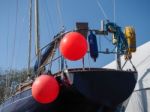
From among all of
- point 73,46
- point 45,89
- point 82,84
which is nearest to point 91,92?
point 82,84

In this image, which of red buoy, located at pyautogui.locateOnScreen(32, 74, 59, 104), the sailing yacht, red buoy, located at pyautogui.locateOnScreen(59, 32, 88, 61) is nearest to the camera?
red buoy, located at pyautogui.locateOnScreen(59, 32, 88, 61)

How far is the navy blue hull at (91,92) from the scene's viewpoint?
9.37 meters

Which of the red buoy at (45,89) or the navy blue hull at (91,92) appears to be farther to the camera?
the navy blue hull at (91,92)

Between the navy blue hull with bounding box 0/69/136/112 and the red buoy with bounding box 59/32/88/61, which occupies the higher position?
the red buoy with bounding box 59/32/88/61

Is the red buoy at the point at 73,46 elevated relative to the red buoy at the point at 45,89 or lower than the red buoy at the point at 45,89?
elevated

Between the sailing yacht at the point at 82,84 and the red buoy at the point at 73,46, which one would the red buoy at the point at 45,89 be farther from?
the red buoy at the point at 73,46

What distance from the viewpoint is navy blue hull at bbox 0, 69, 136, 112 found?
937 centimetres

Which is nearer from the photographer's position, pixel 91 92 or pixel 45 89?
pixel 45 89

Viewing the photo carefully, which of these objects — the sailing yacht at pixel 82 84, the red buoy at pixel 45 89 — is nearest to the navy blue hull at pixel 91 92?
the sailing yacht at pixel 82 84

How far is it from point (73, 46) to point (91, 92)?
1841mm

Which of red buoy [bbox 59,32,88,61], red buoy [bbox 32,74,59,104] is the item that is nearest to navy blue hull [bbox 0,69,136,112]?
red buoy [bbox 32,74,59,104]

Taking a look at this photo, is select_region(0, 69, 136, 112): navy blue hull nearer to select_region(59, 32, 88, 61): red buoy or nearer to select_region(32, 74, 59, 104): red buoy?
select_region(32, 74, 59, 104): red buoy

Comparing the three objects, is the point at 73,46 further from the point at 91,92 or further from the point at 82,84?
the point at 91,92

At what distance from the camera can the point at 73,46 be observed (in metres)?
8.06
